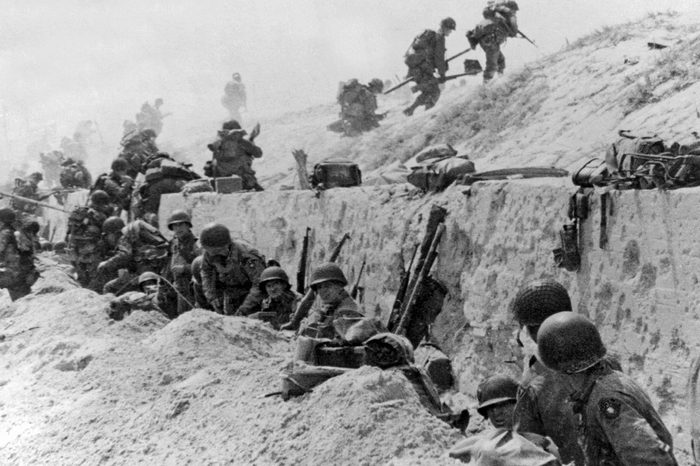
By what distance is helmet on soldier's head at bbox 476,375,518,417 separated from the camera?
174 inches

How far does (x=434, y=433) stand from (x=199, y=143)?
3711 centimetres

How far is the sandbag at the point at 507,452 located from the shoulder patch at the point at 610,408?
278 millimetres

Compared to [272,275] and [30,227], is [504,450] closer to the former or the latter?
[272,275]

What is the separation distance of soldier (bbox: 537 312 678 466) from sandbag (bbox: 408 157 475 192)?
15.5 ft

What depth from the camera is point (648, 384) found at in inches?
204

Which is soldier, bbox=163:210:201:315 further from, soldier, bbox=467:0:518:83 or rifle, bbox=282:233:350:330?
soldier, bbox=467:0:518:83

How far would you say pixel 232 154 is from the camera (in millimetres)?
12945

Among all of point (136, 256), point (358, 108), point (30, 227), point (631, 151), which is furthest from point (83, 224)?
point (358, 108)

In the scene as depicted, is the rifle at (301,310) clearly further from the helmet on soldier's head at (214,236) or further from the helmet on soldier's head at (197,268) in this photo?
the helmet on soldier's head at (197,268)

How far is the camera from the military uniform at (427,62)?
17688 mm

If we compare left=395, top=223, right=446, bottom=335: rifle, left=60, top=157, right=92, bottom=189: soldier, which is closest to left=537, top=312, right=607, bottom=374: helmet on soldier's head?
left=395, top=223, right=446, bottom=335: rifle

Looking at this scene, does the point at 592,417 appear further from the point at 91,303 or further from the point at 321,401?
the point at 91,303

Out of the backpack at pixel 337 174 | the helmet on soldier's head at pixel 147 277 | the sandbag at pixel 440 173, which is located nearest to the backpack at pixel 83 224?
the helmet on soldier's head at pixel 147 277

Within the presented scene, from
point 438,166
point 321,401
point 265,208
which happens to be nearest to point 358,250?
point 438,166
